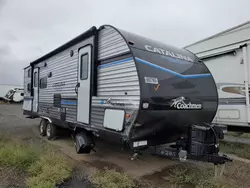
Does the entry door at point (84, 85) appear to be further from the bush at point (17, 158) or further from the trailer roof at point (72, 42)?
the bush at point (17, 158)

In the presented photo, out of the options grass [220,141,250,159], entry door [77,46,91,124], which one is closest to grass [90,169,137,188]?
entry door [77,46,91,124]

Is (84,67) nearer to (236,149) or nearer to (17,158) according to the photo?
(17,158)

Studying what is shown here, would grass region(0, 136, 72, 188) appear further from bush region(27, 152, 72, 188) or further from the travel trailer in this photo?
the travel trailer

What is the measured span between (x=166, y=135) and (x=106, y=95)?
56.1 inches

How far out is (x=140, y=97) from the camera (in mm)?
3473

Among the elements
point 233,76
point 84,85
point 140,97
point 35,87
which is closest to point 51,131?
point 35,87

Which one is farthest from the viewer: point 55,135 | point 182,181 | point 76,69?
point 55,135

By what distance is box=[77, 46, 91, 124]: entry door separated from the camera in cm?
491

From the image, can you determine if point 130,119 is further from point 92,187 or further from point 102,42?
point 102,42

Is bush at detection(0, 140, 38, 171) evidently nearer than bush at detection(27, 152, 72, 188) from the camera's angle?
No

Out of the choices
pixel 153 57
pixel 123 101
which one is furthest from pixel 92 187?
pixel 153 57

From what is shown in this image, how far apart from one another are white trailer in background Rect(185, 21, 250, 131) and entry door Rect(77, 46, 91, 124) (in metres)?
4.05

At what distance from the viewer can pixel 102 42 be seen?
4629 millimetres

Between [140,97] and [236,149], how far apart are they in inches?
178
